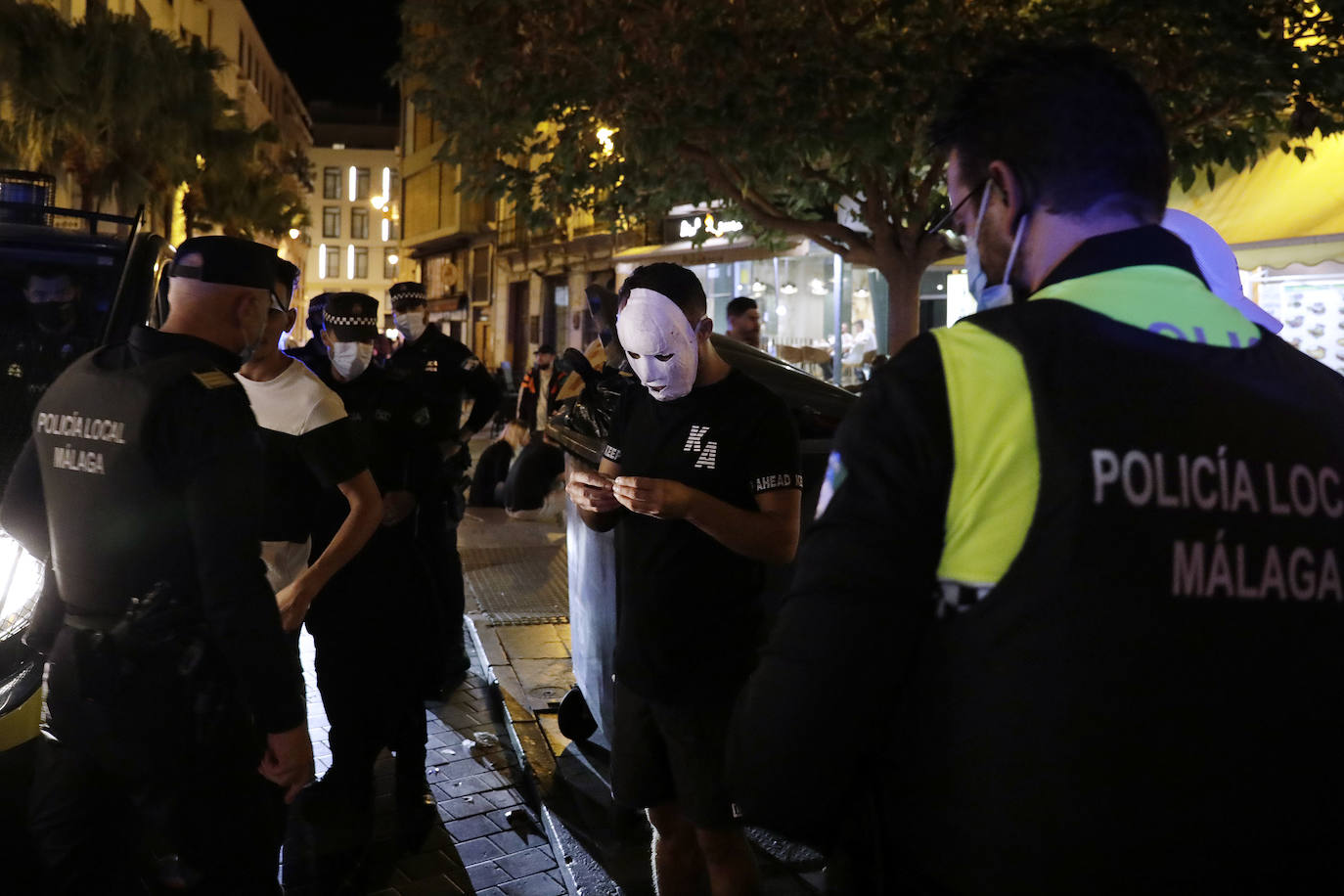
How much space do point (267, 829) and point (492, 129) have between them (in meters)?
8.51

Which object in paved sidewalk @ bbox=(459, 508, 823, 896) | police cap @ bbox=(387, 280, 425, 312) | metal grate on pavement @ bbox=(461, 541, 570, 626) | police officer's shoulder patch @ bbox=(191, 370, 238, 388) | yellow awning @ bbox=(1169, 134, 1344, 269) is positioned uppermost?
yellow awning @ bbox=(1169, 134, 1344, 269)

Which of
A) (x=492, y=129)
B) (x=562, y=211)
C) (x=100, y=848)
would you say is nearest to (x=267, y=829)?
(x=100, y=848)

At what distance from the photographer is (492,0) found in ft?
31.2

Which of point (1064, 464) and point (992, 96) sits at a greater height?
point (992, 96)

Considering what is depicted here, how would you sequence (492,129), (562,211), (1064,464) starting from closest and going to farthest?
(1064,464) → (492,129) → (562,211)

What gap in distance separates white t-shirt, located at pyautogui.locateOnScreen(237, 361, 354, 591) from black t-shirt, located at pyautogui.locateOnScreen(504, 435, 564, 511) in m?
2.27

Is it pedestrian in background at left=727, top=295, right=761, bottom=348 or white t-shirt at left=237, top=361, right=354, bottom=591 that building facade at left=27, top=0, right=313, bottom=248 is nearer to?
pedestrian in background at left=727, top=295, right=761, bottom=348

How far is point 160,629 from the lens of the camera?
258cm

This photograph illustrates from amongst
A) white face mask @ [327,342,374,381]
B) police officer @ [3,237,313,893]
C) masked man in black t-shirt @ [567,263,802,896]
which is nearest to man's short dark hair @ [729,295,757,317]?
white face mask @ [327,342,374,381]

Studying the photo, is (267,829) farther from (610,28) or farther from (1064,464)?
(610,28)

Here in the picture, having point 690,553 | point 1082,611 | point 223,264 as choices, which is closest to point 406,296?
point 223,264

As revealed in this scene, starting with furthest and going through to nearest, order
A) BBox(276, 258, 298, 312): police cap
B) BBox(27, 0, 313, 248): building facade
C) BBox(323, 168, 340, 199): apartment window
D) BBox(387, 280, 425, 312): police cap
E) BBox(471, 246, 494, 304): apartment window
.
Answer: BBox(323, 168, 340, 199): apartment window, BBox(471, 246, 494, 304): apartment window, BBox(27, 0, 313, 248): building facade, BBox(387, 280, 425, 312): police cap, BBox(276, 258, 298, 312): police cap

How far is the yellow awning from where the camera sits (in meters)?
8.37

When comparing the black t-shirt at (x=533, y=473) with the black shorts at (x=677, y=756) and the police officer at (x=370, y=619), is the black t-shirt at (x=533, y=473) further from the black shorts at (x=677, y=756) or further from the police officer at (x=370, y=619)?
the black shorts at (x=677, y=756)
